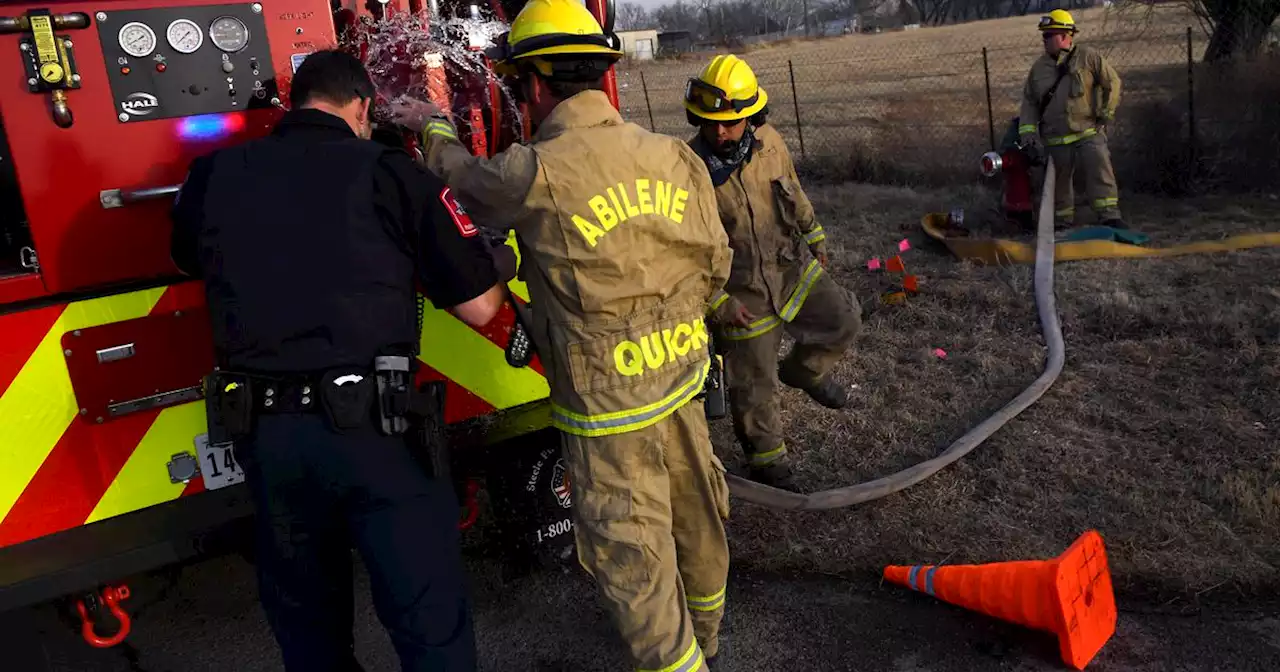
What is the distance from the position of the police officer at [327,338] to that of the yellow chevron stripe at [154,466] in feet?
1.48

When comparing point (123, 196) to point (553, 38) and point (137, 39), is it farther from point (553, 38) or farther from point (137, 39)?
point (553, 38)

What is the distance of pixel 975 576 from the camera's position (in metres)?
2.96

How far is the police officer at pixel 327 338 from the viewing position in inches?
85.8

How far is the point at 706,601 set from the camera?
285 centimetres

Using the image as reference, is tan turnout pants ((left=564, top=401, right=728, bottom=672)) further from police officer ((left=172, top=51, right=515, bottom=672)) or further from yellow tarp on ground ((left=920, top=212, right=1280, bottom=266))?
yellow tarp on ground ((left=920, top=212, right=1280, bottom=266))

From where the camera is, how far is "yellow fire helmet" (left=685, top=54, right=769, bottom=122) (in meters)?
3.66

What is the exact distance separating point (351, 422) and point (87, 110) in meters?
1.11

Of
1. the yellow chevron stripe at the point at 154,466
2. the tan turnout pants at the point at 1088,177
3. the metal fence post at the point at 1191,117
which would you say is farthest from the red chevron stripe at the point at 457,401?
the metal fence post at the point at 1191,117

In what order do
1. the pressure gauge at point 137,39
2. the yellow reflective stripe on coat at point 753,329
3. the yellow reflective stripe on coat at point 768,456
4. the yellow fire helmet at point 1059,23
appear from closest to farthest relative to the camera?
the pressure gauge at point 137,39 < the yellow reflective stripe on coat at point 753,329 < the yellow reflective stripe on coat at point 768,456 < the yellow fire helmet at point 1059,23

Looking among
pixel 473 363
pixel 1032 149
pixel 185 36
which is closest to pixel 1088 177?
pixel 1032 149

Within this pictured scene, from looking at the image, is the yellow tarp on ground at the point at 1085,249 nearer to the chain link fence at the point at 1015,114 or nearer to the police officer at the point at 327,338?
the chain link fence at the point at 1015,114

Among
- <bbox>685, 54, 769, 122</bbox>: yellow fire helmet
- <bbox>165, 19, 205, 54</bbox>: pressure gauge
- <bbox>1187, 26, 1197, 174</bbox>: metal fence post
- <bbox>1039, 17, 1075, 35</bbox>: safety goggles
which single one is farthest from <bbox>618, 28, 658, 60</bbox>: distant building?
<bbox>165, 19, 205, 54</bbox>: pressure gauge

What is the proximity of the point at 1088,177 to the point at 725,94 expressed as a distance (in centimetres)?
533

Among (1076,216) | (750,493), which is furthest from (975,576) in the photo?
(1076,216)
